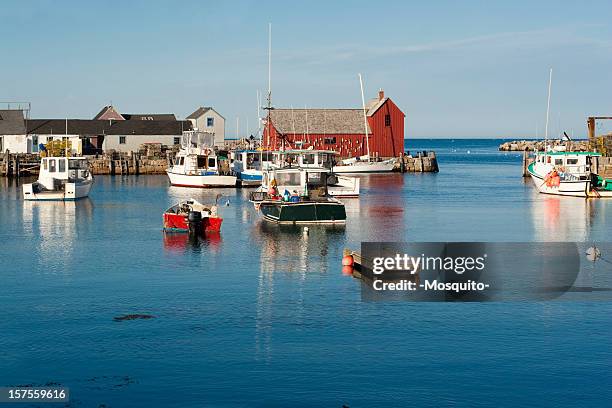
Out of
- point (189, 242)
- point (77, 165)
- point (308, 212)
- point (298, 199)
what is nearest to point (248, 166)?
point (77, 165)

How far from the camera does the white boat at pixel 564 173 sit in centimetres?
6838

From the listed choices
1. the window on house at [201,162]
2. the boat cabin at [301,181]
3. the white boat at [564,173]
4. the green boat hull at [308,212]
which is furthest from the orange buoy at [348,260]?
the window on house at [201,162]

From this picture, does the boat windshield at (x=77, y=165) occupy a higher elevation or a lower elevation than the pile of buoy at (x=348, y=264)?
higher

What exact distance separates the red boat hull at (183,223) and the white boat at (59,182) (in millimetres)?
21706

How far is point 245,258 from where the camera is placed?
124 ft

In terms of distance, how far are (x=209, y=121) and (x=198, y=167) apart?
40.7 meters

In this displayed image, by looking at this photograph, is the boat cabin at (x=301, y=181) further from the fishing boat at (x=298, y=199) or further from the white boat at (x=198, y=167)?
the white boat at (x=198, y=167)

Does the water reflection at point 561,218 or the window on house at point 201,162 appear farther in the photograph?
the window on house at point 201,162

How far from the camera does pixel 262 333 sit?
82.7ft

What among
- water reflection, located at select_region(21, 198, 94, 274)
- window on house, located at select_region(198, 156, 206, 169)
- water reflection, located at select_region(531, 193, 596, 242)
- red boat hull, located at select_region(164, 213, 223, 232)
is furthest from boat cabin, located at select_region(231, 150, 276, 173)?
red boat hull, located at select_region(164, 213, 223, 232)

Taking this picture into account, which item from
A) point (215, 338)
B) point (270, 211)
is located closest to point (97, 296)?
point (215, 338)

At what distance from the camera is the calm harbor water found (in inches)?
819

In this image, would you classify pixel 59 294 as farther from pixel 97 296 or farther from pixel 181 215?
pixel 181 215

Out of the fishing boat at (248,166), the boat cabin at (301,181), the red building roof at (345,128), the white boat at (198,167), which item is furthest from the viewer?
the red building roof at (345,128)
